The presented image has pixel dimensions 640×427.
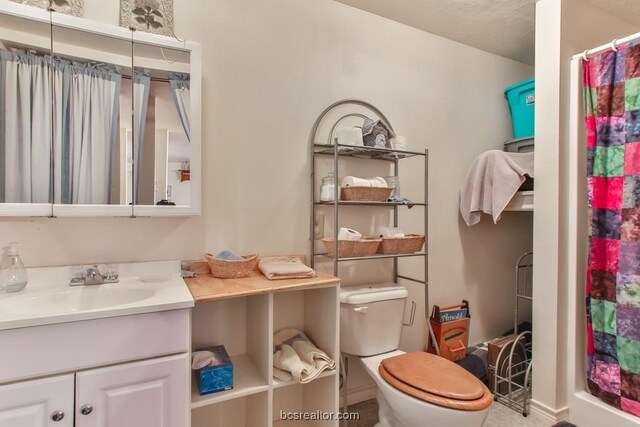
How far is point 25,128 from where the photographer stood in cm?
130

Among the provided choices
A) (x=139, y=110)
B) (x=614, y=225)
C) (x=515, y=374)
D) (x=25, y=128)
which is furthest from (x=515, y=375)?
(x=25, y=128)

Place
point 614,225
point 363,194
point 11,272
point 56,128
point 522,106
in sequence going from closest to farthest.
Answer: point 11,272 < point 56,128 < point 614,225 < point 363,194 < point 522,106

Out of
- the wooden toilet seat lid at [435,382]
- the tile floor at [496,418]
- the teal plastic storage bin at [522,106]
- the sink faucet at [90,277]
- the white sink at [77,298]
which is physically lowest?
the tile floor at [496,418]

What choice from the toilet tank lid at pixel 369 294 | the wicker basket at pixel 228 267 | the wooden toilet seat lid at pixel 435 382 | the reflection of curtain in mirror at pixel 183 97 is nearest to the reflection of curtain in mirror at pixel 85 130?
the reflection of curtain in mirror at pixel 183 97

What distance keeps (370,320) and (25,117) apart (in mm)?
1723

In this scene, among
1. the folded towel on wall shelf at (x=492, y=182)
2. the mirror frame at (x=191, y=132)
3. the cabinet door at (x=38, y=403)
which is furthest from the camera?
the folded towel on wall shelf at (x=492, y=182)

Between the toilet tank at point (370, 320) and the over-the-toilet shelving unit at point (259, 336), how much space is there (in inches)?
5.8

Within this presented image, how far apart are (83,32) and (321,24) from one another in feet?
3.77

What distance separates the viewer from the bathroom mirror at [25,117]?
4.18 feet

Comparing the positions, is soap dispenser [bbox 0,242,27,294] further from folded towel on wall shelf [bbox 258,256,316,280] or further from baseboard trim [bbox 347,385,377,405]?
baseboard trim [bbox 347,385,377,405]

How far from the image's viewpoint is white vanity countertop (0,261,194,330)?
1.00 meters

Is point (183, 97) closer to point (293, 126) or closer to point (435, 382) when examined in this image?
point (293, 126)

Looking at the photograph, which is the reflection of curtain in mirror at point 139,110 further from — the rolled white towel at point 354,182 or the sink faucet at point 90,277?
the rolled white towel at point 354,182

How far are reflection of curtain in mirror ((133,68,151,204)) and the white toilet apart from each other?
1.12 meters
